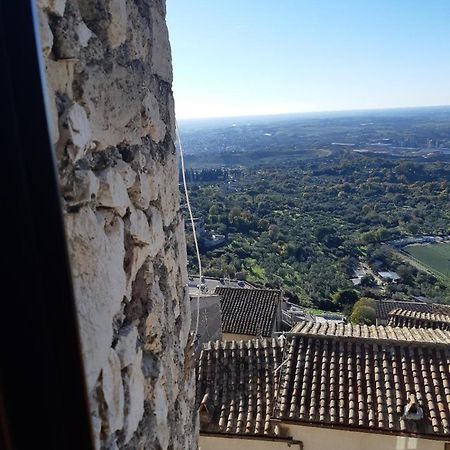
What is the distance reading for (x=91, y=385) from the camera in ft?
4.12

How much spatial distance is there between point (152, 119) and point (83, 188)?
2.27 ft

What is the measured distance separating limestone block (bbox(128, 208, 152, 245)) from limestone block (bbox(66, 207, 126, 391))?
4.8 inches

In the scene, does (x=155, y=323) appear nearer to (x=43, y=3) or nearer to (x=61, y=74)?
(x=61, y=74)

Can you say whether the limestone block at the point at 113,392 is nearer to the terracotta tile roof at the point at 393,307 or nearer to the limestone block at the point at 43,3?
the limestone block at the point at 43,3

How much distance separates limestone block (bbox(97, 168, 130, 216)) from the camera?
1405mm

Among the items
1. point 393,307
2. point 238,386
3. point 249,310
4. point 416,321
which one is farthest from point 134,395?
point 393,307

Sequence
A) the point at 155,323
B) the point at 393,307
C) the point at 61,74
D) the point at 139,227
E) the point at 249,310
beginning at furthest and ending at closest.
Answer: the point at 393,307
the point at 249,310
the point at 155,323
the point at 139,227
the point at 61,74

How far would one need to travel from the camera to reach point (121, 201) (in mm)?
1524

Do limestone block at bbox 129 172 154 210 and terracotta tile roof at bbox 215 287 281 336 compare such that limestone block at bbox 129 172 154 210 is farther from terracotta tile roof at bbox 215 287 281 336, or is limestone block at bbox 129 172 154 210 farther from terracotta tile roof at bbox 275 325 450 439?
terracotta tile roof at bbox 215 287 281 336

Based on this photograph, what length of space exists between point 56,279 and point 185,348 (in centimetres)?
164

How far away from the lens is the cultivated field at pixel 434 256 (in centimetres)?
3278

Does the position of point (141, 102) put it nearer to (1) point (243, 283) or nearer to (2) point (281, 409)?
(2) point (281, 409)

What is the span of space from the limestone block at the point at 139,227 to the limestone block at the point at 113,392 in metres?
0.39

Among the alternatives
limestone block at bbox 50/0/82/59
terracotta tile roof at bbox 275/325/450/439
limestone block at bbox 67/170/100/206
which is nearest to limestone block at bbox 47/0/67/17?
limestone block at bbox 50/0/82/59
